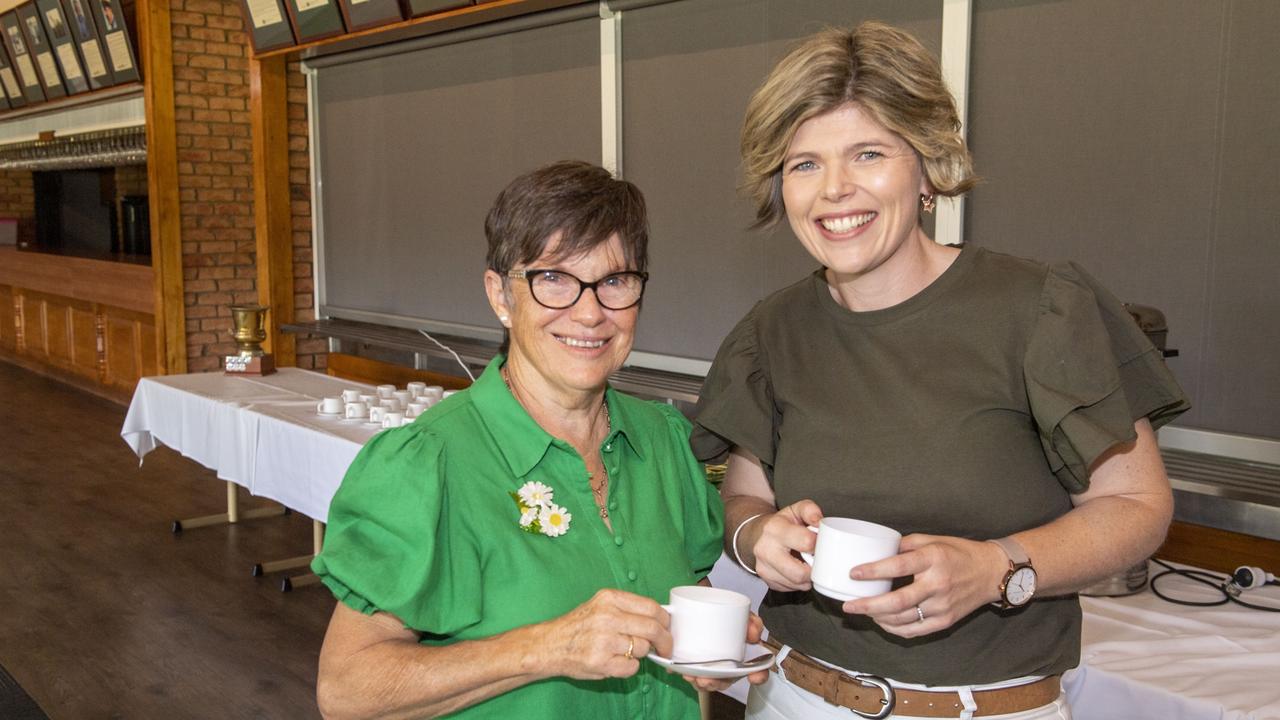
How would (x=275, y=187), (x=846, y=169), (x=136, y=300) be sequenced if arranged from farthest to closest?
(x=136, y=300), (x=275, y=187), (x=846, y=169)

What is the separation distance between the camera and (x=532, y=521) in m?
1.39

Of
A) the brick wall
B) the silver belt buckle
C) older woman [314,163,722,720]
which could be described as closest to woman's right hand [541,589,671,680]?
older woman [314,163,722,720]

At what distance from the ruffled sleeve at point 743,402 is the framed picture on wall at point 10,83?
10742 millimetres

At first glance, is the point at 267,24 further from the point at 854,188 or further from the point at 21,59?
the point at 854,188

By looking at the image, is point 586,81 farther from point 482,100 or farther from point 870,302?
point 870,302

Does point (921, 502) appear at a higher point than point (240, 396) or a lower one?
higher

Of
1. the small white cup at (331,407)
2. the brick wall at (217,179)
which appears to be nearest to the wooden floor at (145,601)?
the small white cup at (331,407)

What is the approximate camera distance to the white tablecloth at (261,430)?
4.00 m

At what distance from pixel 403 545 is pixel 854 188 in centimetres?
72

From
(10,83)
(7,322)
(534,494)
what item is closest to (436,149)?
(534,494)

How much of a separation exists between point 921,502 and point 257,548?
4.50 metres

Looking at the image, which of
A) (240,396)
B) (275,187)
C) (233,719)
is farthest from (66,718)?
(275,187)

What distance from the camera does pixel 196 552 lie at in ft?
17.0

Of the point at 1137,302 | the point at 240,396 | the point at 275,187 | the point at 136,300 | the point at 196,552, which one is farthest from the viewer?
the point at 136,300
